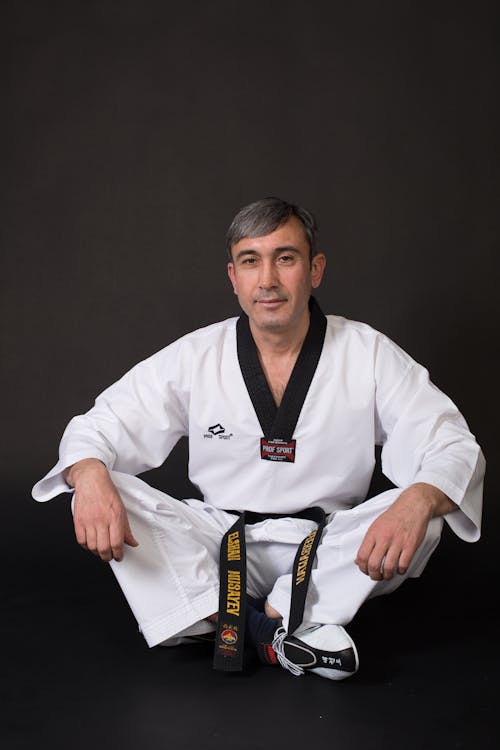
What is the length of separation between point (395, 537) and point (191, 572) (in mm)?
666

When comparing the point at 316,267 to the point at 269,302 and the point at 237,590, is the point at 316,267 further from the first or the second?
the point at 237,590

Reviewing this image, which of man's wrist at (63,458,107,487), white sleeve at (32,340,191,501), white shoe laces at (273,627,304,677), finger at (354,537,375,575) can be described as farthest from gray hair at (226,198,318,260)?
white shoe laces at (273,627,304,677)

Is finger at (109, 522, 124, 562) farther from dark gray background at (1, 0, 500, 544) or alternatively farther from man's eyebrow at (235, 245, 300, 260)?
dark gray background at (1, 0, 500, 544)

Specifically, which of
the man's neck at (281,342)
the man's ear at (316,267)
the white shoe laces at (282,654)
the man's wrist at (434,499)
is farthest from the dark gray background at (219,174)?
the white shoe laces at (282,654)

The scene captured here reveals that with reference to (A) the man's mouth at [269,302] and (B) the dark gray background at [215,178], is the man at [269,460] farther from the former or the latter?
(B) the dark gray background at [215,178]

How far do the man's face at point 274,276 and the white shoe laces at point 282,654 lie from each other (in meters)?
0.99

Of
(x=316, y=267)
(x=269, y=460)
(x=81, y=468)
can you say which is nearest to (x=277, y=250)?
(x=316, y=267)

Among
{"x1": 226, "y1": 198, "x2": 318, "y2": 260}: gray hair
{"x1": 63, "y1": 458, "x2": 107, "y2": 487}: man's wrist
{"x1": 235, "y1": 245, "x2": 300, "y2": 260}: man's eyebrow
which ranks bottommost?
{"x1": 63, "y1": 458, "x2": 107, "y2": 487}: man's wrist

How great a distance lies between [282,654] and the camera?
2.72 meters

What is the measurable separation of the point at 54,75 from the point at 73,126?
0.29 m

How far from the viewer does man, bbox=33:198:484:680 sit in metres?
2.75

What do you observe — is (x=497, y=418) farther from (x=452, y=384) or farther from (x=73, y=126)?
(x=73, y=126)

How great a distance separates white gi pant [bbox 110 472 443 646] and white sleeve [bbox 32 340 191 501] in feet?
0.95

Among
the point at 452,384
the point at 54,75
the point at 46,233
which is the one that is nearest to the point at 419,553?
the point at 452,384
